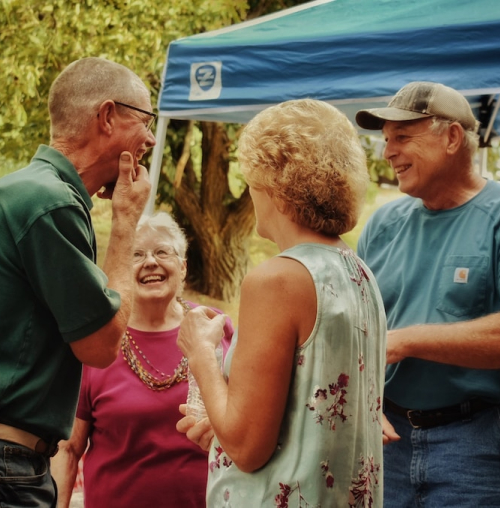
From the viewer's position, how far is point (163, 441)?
2840mm

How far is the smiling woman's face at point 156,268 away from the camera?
313 centimetres

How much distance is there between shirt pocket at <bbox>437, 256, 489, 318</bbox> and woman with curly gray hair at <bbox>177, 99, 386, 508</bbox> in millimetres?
706

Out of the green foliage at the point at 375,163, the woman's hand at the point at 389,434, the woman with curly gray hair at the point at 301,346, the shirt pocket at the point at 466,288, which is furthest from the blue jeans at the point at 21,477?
the green foliage at the point at 375,163

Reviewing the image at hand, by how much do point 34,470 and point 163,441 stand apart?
2.70 feet

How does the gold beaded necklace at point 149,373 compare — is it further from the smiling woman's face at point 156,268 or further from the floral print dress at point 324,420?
the floral print dress at point 324,420

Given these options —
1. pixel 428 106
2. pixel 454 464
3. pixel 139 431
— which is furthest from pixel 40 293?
pixel 428 106

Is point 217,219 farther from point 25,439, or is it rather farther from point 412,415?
point 25,439

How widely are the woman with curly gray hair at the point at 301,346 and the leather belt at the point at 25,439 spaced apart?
46 cm

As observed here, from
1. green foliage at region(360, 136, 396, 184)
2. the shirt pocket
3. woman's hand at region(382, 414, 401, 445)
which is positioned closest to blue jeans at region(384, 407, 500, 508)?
woman's hand at region(382, 414, 401, 445)

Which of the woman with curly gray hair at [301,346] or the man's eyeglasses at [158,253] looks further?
the man's eyeglasses at [158,253]

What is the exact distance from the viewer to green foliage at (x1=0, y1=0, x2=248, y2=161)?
7.73m

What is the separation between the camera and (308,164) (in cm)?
184

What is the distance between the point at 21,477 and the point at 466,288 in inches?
57.6

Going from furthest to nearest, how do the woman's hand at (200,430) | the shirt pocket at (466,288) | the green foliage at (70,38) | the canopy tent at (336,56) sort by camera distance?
A: the green foliage at (70,38) → the canopy tent at (336,56) → the shirt pocket at (466,288) → the woman's hand at (200,430)
